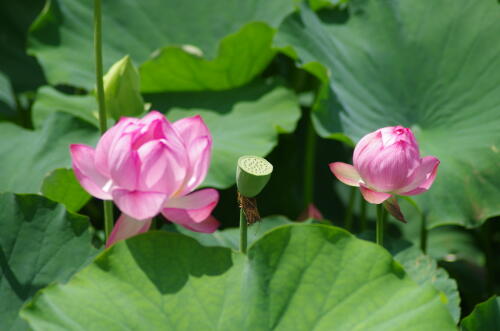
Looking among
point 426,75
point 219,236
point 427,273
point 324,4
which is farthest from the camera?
point 324,4

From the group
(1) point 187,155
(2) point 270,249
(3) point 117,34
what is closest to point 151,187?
(1) point 187,155

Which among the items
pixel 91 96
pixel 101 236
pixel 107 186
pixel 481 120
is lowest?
pixel 101 236

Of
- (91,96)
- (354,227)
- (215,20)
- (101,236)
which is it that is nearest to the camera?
(101,236)

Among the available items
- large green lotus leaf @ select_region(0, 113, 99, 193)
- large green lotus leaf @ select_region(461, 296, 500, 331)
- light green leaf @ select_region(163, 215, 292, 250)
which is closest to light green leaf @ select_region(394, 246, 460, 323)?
large green lotus leaf @ select_region(461, 296, 500, 331)

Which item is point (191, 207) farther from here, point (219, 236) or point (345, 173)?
point (219, 236)

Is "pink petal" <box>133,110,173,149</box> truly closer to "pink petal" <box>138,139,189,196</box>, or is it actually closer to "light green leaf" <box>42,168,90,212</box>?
"pink petal" <box>138,139,189,196</box>

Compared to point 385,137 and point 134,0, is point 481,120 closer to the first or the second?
point 385,137

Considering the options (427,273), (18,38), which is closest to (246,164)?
(427,273)
